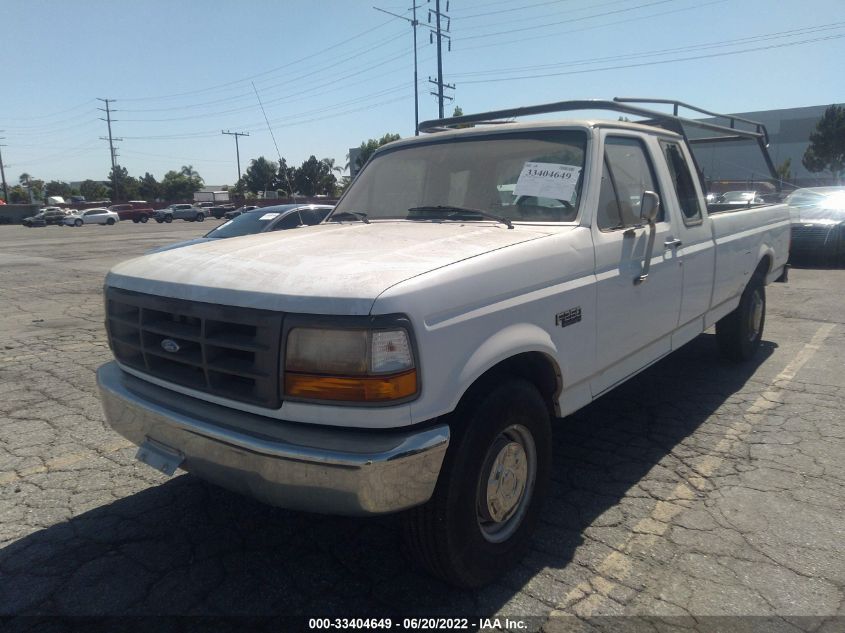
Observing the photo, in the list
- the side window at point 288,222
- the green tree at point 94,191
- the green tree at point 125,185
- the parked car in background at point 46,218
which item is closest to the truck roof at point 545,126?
the side window at point 288,222

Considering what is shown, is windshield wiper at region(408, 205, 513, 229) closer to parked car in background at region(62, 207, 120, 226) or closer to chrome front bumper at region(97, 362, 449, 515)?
chrome front bumper at region(97, 362, 449, 515)

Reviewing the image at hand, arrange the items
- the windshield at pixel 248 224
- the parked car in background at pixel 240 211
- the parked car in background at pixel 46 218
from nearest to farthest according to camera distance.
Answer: the windshield at pixel 248 224 → the parked car in background at pixel 240 211 → the parked car in background at pixel 46 218

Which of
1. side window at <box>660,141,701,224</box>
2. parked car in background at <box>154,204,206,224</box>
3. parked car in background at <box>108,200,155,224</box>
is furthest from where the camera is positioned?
parked car in background at <box>108,200,155,224</box>

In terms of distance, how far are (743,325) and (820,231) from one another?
307 inches

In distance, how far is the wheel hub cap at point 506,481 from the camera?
8.44ft

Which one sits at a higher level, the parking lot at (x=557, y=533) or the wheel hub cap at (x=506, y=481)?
the wheel hub cap at (x=506, y=481)

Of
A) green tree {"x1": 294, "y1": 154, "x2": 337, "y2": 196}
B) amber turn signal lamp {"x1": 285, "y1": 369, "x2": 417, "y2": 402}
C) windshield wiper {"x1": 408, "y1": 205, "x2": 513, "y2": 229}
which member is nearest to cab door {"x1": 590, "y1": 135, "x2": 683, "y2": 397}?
windshield wiper {"x1": 408, "y1": 205, "x2": 513, "y2": 229}

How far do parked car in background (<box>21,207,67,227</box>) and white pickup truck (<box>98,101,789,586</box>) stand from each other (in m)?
53.1

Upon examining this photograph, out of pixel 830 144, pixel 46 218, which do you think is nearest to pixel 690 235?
pixel 830 144

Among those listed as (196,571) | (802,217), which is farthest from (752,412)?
(802,217)

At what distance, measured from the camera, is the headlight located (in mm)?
2117

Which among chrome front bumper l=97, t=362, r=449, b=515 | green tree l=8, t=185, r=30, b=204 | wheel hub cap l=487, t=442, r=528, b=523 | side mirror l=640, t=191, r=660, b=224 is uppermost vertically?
green tree l=8, t=185, r=30, b=204

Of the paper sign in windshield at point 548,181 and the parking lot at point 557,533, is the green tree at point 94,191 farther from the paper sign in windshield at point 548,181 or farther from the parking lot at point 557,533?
the paper sign in windshield at point 548,181

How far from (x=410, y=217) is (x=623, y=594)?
2.24 m
